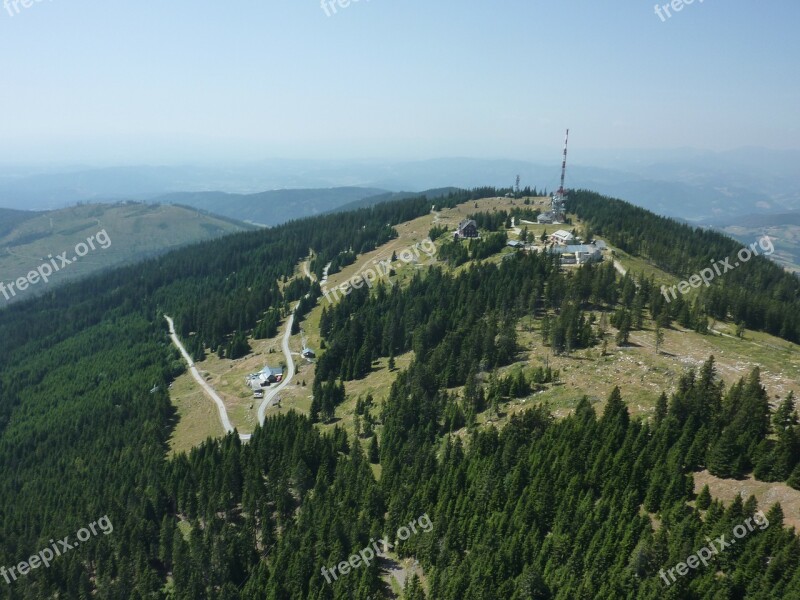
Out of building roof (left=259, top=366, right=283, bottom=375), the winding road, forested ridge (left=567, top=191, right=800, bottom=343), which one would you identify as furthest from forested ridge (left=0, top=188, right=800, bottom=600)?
building roof (left=259, top=366, right=283, bottom=375)

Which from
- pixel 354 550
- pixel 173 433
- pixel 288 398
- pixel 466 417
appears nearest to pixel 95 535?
pixel 173 433

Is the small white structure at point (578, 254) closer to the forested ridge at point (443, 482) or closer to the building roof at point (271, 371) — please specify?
the forested ridge at point (443, 482)

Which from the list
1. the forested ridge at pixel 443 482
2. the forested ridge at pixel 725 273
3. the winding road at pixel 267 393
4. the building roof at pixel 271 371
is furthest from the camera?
the building roof at pixel 271 371

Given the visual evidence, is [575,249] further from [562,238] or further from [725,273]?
[725,273]

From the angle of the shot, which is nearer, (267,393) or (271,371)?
(267,393)

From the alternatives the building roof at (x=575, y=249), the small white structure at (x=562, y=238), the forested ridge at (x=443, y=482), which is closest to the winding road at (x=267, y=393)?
the forested ridge at (x=443, y=482)

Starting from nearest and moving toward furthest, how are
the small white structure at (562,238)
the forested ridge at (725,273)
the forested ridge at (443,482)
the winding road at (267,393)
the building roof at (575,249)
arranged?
the forested ridge at (443,482) < the winding road at (267,393) < the forested ridge at (725,273) < the building roof at (575,249) < the small white structure at (562,238)

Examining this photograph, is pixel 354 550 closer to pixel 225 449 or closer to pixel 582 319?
pixel 225 449

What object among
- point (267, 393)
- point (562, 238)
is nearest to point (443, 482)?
point (267, 393)
